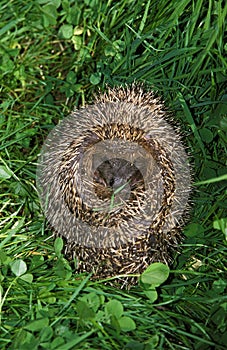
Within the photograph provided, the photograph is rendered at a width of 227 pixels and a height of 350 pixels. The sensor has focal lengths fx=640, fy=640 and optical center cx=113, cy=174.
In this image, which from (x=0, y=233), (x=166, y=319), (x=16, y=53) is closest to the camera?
(x=166, y=319)

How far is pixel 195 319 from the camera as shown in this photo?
7.07 ft

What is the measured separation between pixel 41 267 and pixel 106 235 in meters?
0.32

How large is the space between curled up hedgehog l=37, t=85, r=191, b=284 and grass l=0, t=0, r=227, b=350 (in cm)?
10

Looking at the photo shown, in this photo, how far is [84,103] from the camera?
8.61 feet

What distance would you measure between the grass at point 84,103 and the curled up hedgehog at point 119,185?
102 mm

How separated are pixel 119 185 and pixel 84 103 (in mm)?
474

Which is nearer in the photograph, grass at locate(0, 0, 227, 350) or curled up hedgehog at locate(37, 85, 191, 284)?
grass at locate(0, 0, 227, 350)

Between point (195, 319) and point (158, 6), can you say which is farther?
point (158, 6)

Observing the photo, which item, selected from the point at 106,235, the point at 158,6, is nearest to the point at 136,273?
the point at 106,235

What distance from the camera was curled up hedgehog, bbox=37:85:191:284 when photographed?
218 cm

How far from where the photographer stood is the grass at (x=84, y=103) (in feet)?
6.63

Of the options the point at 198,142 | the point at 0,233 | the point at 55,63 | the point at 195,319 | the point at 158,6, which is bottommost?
the point at 195,319

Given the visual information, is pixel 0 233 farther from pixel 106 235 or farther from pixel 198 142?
pixel 198 142

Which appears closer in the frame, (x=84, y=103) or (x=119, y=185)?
(x=119, y=185)
